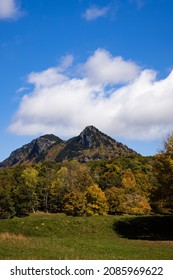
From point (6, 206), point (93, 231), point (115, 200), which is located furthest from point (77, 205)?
point (93, 231)

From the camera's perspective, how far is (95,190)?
82.9 metres

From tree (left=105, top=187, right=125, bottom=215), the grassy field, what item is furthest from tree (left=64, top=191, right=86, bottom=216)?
the grassy field

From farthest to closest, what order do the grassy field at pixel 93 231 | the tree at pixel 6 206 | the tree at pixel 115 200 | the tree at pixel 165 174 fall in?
the tree at pixel 6 206 < the tree at pixel 115 200 < the tree at pixel 165 174 < the grassy field at pixel 93 231

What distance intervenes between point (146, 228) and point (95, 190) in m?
34.8

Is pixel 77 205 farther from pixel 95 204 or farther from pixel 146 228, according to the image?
pixel 146 228

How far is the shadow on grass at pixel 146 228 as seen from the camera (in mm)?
44375

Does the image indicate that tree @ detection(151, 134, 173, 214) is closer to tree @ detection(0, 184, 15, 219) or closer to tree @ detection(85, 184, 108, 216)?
tree @ detection(85, 184, 108, 216)

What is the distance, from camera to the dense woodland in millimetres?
43906

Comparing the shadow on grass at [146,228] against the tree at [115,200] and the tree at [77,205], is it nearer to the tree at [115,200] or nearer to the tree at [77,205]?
the tree at [77,205]

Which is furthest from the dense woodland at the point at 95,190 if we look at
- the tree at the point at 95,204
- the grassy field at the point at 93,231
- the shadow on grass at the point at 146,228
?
the grassy field at the point at 93,231

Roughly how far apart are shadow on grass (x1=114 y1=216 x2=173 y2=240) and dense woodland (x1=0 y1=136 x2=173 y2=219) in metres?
2.25

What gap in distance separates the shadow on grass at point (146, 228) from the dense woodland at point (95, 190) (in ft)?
7.37
